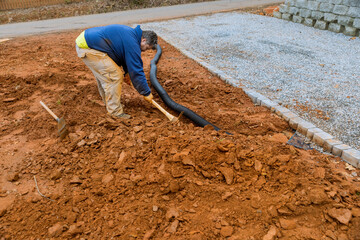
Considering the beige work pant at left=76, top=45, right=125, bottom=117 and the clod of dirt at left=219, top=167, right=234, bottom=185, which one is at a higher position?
the beige work pant at left=76, top=45, right=125, bottom=117

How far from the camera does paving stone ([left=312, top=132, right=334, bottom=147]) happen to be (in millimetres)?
3237

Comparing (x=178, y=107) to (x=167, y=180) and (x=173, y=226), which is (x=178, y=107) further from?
(x=173, y=226)

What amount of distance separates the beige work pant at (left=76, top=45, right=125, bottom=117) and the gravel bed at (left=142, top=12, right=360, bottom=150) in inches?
93.7

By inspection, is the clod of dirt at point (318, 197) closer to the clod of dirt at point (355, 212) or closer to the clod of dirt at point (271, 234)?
the clod of dirt at point (355, 212)

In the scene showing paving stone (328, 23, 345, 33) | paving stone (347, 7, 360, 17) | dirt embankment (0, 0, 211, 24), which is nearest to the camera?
paving stone (347, 7, 360, 17)

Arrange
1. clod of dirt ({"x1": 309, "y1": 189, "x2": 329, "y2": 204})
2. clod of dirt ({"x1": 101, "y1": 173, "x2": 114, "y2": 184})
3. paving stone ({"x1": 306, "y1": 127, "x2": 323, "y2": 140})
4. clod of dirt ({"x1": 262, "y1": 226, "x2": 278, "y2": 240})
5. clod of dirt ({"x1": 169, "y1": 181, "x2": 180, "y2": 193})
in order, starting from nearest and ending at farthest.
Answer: clod of dirt ({"x1": 262, "y1": 226, "x2": 278, "y2": 240}) → clod of dirt ({"x1": 309, "y1": 189, "x2": 329, "y2": 204}) → clod of dirt ({"x1": 169, "y1": 181, "x2": 180, "y2": 193}) → clod of dirt ({"x1": 101, "y1": 173, "x2": 114, "y2": 184}) → paving stone ({"x1": 306, "y1": 127, "x2": 323, "y2": 140})

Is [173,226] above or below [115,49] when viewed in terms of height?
below

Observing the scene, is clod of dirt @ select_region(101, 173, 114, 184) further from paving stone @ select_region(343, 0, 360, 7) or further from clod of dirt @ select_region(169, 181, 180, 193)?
paving stone @ select_region(343, 0, 360, 7)

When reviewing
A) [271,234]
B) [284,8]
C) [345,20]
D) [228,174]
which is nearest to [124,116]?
[228,174]

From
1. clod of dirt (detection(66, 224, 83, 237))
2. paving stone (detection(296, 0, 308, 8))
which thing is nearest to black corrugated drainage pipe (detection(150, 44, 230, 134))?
clod of dirt (detection(66, 224, 83, 237))

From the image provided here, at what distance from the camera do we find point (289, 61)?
18.9 feet

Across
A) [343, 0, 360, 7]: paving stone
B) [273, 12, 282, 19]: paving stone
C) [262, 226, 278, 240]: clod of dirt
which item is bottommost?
[262, 226, 278, 240]: clod of dirt

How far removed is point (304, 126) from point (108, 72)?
2.74m

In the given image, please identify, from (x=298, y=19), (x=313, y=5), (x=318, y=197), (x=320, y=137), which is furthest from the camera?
(x=298, y=19)
